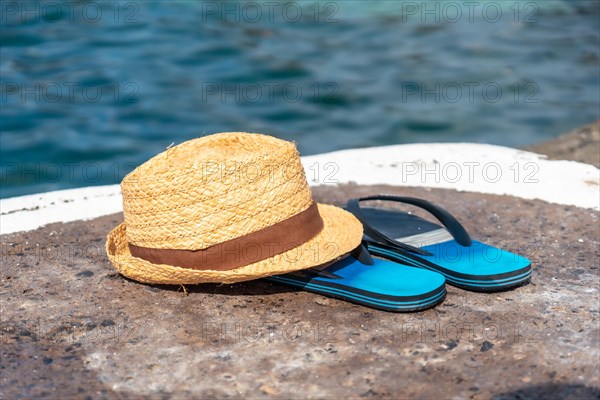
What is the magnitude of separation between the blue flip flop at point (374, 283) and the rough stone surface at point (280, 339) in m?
0.03

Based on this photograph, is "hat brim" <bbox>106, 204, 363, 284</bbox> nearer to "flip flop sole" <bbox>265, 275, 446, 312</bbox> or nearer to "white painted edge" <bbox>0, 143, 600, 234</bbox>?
"flip flop sole" <bbox>265, 275, 446, 312</bbox>

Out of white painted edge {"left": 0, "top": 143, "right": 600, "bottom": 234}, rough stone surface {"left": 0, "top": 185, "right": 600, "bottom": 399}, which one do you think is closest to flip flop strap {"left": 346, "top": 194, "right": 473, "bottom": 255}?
rough stone surface {"left": 0, "top": 185, "right": 600, "bottom": 399}

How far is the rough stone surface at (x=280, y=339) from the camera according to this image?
2.23m

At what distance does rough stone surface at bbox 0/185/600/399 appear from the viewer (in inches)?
87.7

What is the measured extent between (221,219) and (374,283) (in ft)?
1.56

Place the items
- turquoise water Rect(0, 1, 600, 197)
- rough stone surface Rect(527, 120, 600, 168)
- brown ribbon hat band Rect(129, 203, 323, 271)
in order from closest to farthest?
brown ribbon hat band Rect(129, 203, 323, 271) < rough stone surface Rect(527, 120, 600, 168) < turquoise water Rect(0, 1, 600, 197)

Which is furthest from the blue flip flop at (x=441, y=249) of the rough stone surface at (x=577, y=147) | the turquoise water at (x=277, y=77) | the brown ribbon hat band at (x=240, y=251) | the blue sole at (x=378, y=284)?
the turquoise water at (x=277, y=77)

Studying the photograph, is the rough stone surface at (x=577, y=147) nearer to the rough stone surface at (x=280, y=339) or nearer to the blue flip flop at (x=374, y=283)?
the rough stone surface at (x=280, y=339)

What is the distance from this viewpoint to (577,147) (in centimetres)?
462

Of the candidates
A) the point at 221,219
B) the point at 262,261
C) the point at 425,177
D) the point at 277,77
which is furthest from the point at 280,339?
the point at 277,77

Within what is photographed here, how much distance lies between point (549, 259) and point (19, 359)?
65.6 inches

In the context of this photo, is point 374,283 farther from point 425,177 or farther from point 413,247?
point 425,177

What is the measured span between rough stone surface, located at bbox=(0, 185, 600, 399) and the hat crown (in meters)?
0.20

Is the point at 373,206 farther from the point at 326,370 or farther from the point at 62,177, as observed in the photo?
the point at 62,177
